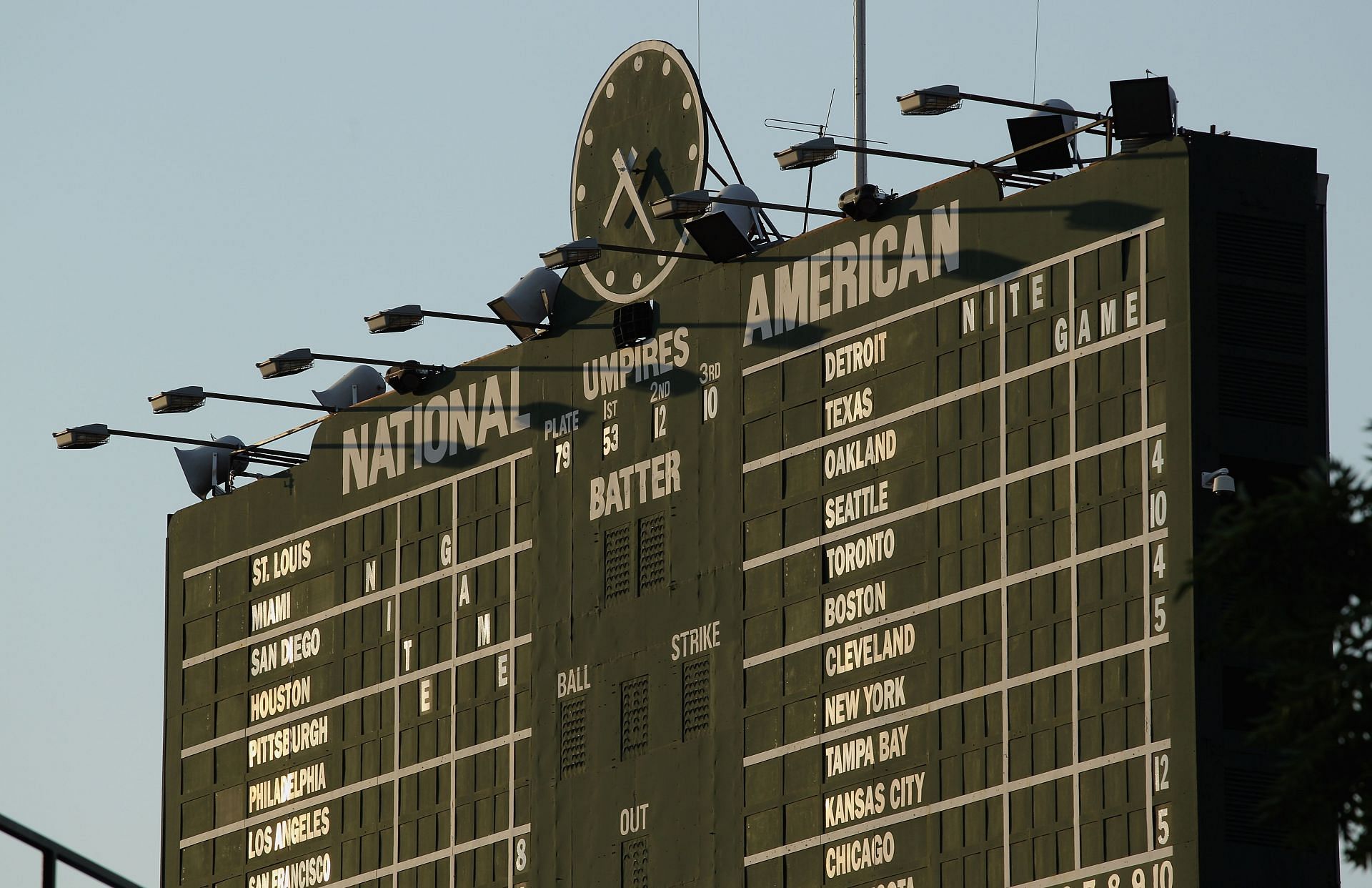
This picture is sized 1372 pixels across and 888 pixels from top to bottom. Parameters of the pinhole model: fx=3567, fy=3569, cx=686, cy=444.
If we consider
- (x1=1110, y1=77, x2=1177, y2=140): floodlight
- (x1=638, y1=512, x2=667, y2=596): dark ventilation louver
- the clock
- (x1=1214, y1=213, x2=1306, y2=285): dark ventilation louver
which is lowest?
(x1=638, y1=512, x2=667, y2=596): dark ventilation louver

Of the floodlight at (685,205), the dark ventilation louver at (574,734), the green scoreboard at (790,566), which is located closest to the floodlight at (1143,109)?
the green scoreboard at (790,566)

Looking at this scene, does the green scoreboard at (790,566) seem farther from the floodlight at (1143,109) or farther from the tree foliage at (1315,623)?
the tree foliage at (1315,623)

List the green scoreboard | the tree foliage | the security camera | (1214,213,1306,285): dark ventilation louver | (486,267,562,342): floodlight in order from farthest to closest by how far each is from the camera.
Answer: (486,267,562,342): floodlight < (1214,213,1306,285): dark ventilation louver < the green scoreboard < the security camera < the tree foliage

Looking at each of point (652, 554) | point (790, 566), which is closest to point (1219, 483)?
point (790, 566)

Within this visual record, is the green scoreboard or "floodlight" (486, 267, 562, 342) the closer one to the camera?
the green scoreboard

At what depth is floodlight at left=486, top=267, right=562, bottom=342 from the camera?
29.2 metres

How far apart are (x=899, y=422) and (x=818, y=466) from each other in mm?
920

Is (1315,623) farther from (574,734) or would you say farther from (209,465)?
(209,465)

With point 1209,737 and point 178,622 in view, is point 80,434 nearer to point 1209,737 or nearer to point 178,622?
Answer: point 178,622

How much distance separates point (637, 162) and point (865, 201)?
11.1 feet

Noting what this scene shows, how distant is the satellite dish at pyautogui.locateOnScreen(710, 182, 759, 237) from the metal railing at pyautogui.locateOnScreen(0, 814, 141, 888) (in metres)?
11.2

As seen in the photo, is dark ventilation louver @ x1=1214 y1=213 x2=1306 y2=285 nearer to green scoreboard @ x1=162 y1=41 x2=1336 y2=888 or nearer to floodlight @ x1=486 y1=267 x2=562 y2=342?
green scoreboard @ x1=162 y1=41 x2=1336 y2=888

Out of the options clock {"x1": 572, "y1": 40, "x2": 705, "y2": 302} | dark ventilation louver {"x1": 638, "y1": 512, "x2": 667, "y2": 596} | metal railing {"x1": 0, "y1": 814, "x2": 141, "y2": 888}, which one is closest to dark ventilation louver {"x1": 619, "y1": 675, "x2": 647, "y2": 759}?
dark ventilation louver {"x1": 638, "y1": 512, "x2": 667, "y2": 596}

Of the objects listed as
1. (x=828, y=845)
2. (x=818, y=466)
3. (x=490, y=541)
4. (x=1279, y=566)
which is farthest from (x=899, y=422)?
(x=1279, y=566)
